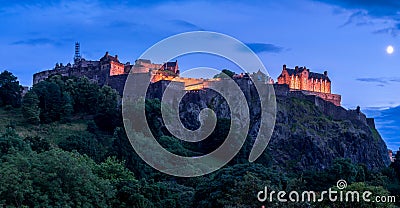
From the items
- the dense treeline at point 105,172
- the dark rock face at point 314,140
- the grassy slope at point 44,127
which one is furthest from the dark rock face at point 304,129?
the grassy slope at point 44,127

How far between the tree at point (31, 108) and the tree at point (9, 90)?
7857 millimetres

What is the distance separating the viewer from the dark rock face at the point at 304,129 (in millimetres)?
81062

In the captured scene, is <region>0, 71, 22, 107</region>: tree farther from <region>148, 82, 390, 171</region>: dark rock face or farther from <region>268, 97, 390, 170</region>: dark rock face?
<region>268, 97, 390, 170</region>: dark rock face

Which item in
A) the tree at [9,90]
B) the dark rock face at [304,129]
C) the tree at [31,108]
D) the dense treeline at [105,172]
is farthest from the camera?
the dark rock face at [304,129]

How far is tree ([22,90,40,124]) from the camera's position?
63.9 metres

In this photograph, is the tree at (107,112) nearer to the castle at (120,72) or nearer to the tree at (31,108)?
the tree at (31,108)

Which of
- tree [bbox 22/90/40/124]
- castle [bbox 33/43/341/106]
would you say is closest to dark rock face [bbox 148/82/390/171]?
castle [bbox 33/43/341/106]

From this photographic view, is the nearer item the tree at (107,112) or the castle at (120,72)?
the tree at (107,112)

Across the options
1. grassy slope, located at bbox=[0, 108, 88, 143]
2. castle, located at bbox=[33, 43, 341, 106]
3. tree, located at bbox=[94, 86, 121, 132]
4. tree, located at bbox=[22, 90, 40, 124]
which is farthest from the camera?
castle, located at bbox=[33, 43, 341, 106]

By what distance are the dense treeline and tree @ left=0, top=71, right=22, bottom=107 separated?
4437mm

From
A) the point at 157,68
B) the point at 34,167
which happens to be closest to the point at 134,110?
the point at 157,68

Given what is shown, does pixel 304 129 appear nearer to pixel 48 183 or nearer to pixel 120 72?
pixel 120 72

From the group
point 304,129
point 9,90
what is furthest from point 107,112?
point 304,129

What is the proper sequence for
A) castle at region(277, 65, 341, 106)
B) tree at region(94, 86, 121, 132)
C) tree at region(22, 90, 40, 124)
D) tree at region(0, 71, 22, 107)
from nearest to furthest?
tree at region(22, 90, 40, 124)
tree at region(94, 86, 121, 132)
tree at region(0, 71, 22, 107)
castle at region(277, 65, 341, 106)
